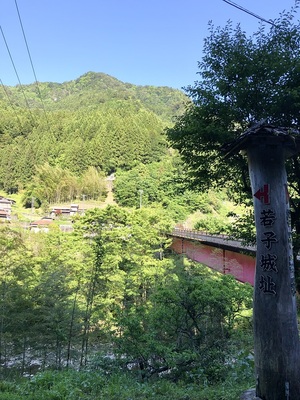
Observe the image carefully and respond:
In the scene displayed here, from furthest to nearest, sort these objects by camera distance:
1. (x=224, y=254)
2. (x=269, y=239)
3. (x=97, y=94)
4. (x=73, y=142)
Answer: (x=97, y=94), (x=73, y=142), (x=224, y=254), (x=269, y=239)

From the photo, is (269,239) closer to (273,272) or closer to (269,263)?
(269,263)

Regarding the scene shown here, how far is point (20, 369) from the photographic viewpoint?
13008 mm

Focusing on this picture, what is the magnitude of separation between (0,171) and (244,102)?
2747 inches

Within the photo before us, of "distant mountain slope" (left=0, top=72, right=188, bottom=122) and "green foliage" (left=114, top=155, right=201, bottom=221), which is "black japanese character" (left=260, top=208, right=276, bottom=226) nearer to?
"green foliage" (left=114, top=155, right=201, bottom=221)

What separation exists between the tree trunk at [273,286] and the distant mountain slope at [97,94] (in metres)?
113

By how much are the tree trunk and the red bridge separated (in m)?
6.52

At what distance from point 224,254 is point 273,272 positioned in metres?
13.7

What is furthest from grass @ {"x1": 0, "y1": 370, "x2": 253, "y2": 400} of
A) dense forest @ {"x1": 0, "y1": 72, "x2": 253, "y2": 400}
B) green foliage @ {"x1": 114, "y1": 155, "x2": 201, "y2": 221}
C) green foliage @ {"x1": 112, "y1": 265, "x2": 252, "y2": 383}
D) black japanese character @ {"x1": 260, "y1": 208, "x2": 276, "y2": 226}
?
green foliage @ {"x1": 114, "y1": 155, "x2": 201, "y2": 221}

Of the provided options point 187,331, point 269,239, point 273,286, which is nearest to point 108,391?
point 187,331

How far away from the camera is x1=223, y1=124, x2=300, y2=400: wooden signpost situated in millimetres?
3420

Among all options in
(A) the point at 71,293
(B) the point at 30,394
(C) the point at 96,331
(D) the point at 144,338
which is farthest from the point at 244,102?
(C) the point at 96,331

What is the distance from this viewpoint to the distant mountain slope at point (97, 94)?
118 metres

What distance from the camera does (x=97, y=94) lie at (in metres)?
125

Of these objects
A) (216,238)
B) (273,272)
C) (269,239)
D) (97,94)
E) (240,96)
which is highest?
(97,94)
